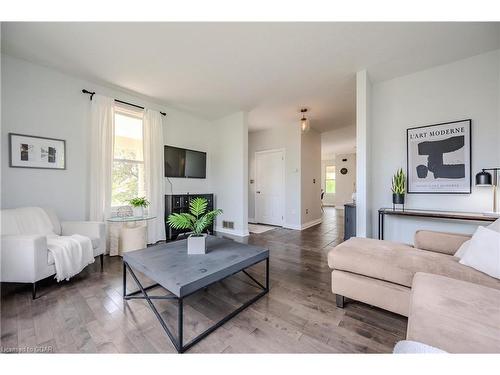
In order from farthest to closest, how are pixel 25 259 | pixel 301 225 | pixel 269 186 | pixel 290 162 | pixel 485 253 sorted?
1. pixel 269 186
2. pixel 290 162
3. pixel 301 225
4. pixel 25 259
5. pixel 485 253

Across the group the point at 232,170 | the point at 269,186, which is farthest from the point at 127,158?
the point at 269,186

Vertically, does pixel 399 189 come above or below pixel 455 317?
above

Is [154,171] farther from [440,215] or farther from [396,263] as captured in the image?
[440,215]

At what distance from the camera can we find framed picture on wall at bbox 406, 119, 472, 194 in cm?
246

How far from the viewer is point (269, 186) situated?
5.46m

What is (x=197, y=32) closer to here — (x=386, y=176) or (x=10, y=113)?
(x=10, y=113)

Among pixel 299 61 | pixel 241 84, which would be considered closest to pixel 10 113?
pixel 241 84

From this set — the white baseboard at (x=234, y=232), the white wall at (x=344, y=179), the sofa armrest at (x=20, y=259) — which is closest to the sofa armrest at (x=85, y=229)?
the sofa armrest at (x=20, y=259)

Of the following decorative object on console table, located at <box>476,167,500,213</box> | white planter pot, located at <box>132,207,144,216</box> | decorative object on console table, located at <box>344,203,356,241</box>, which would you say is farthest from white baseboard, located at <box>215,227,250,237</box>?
decorative object on console table, located at <box>476,167,500,213</box>

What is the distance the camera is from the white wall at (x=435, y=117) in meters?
2.34

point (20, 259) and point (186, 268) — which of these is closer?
point (186, 268)

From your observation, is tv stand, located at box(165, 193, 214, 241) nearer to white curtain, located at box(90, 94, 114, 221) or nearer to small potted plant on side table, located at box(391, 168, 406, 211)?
white curtain, located at box(90, 94, 114, 221)

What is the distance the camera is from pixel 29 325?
4.65ft

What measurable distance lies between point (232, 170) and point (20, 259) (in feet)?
10.7
